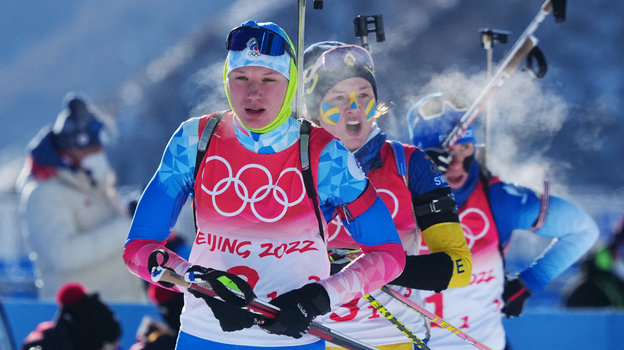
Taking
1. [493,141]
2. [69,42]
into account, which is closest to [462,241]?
[493,141]

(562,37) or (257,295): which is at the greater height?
(257,295)

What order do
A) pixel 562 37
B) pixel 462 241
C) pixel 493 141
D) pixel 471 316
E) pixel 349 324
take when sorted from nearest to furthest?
pixel 462 241 → pixel 349 324 → pixel 471 316 → pixel 493 141 → pixel 562 37

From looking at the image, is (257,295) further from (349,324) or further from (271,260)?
(349,324)

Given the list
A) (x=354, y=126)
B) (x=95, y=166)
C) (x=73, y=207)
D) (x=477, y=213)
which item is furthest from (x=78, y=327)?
(x=477, y=213)

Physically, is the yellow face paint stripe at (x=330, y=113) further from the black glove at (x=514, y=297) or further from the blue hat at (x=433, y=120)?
the black glove at (x=514, y=297)

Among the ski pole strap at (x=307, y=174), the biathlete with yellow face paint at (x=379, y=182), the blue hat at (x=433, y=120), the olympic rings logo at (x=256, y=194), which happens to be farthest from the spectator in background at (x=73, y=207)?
the ski pole strap at (x=307, y=174)

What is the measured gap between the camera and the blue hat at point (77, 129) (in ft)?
22.0

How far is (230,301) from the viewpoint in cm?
297

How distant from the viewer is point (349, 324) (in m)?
4.15

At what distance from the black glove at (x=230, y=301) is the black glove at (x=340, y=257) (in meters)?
0.83

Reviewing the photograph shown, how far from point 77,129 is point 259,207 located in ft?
12.8

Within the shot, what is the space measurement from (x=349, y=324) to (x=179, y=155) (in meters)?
1.33

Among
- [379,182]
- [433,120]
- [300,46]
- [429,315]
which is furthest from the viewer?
[433,120]

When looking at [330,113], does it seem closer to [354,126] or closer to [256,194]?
[354,126]
